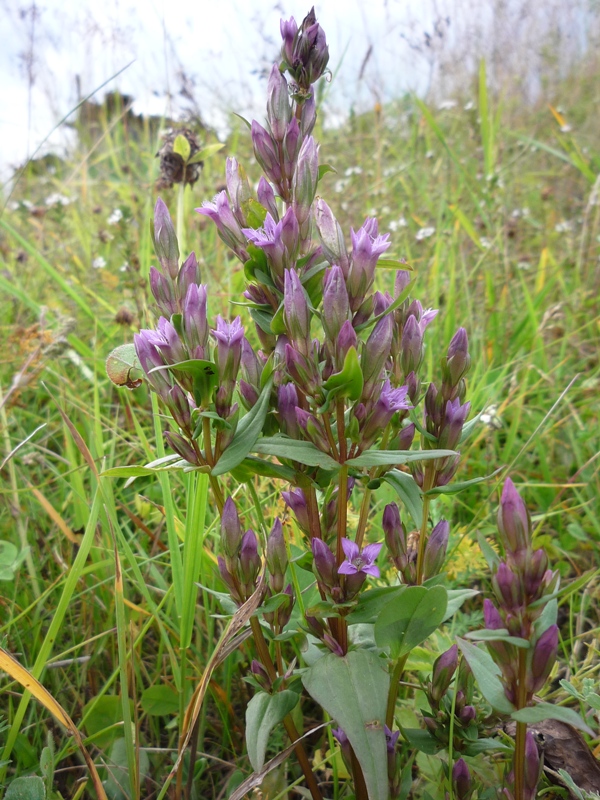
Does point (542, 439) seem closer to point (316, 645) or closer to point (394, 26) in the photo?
point (316, 645)

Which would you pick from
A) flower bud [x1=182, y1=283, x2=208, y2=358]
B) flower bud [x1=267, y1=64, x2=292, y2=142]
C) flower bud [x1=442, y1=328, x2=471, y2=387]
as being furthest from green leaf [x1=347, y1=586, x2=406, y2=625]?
flower bud [x1=267, y1=64, x2=292, y2=142]

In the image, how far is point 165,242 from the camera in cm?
103

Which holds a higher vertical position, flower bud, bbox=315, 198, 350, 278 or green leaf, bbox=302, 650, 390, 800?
flower bud, bbox=315, 198, 350, 278

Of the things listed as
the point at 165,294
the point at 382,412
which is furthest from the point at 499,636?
the point at 165,294

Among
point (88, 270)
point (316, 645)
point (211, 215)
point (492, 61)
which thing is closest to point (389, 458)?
point (316, 645)

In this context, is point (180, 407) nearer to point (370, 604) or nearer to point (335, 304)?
point (335, 304)

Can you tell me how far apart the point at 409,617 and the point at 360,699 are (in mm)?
132

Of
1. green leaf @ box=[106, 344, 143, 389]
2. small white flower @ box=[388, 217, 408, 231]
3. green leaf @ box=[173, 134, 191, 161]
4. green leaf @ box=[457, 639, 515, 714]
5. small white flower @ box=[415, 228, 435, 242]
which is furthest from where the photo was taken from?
small white flower @ box=[388, 217, 408, 231]

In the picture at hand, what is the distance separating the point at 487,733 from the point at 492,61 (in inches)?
180

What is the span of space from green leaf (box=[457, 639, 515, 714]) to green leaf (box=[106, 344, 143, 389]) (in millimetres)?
748

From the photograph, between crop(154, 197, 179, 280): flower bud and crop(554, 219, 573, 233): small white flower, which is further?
crop(554, 219, 573, 233): small white flower

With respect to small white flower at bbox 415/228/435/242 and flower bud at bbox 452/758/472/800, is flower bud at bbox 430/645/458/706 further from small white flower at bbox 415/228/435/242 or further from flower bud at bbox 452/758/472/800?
small white flower at bbox 415/228/435/242

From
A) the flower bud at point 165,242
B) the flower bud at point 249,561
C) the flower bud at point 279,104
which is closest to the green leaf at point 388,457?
the flower bud at point 249,561

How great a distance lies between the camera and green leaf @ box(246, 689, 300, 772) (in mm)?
906
